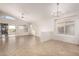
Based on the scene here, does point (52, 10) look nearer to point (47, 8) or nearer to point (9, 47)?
point (47, 8)

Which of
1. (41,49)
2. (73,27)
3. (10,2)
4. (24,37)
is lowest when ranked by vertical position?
(41,49)

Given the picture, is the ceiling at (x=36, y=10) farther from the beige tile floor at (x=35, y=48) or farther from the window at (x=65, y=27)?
the beige tile floor at (x=35, y=48)

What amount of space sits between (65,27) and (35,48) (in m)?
0.82

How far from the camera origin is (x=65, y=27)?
8.52 ft

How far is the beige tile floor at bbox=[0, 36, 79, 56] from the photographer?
99.5 inches

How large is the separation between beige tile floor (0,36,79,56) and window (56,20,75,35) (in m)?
0.25

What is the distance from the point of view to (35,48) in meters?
2.56

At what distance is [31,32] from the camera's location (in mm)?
2654

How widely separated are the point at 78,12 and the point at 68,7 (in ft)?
0.78

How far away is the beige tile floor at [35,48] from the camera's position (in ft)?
8.29

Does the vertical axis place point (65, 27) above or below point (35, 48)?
above

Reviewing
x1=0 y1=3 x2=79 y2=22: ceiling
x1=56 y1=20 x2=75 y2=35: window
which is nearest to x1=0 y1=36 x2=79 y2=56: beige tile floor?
x1=56 y1=20 x2=75 y2=35: window

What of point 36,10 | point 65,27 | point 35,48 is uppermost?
point 36,10

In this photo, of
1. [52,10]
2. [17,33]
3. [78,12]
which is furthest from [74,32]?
[17,33]
